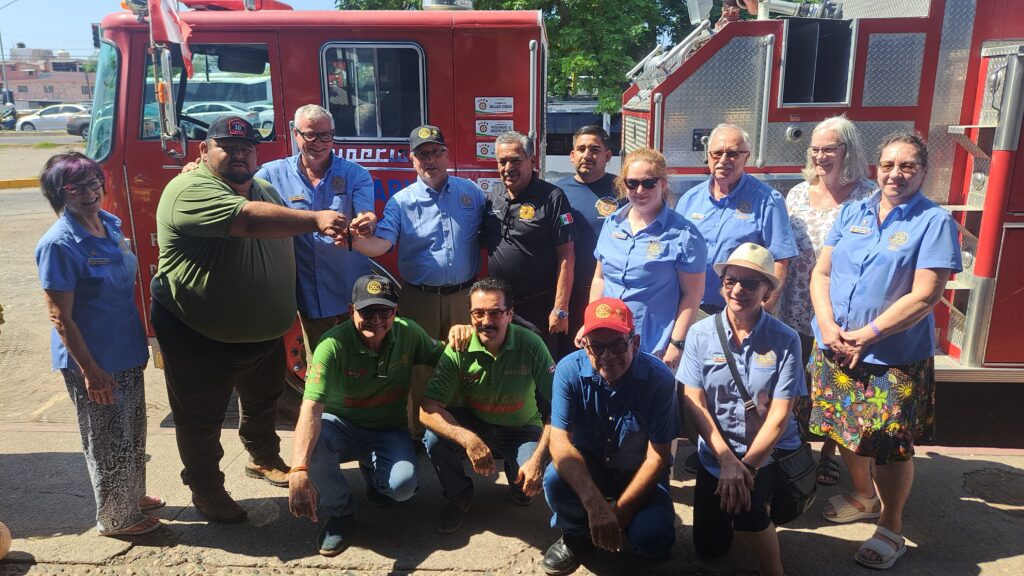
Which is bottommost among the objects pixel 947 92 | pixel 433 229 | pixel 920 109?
pixel 433 229

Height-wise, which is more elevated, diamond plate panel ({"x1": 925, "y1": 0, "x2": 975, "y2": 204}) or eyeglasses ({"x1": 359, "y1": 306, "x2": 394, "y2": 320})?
diamond plate panel ({"x1": 925, "y1": 0, "x2": 975, "y2": 204})

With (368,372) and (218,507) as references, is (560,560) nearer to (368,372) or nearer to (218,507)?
(368,372)

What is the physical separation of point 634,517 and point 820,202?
191 cm

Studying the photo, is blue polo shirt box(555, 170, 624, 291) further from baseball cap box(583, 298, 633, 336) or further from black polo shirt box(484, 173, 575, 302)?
baseball cap box(583, 298, 633, 336)

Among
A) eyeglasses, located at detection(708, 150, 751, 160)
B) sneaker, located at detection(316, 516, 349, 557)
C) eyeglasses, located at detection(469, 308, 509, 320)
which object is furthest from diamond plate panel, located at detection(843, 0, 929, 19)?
sneaker, located at detection(316, 516, 349, 557)

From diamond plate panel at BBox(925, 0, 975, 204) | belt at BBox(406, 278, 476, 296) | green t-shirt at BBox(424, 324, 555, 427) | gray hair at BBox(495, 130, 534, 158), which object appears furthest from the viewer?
diamond plate panel at BBox(925, 0, 975, 204)

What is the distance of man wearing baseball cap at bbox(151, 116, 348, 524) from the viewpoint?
2990 millimetres

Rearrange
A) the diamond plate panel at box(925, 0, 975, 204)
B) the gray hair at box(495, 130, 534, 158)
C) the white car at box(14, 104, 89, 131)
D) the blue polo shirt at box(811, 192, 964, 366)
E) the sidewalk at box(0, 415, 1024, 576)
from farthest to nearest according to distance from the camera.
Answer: the white car at box(14, 104, 89, 131), the diamond plate panel at box(925, 0, 975, 204), the gray hair at box(495, 130, 534, 158), the sidewalk at box(0, 415, 1024, 576), the blue polo shirt at box(811, 192, 964, 366)

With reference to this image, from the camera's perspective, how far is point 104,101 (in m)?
4.43

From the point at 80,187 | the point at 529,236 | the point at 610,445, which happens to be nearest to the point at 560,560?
the point at 610,445

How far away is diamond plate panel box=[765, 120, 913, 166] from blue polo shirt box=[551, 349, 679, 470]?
6.91 feet

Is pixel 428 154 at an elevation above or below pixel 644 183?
above

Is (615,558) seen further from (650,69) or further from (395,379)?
(650,69)

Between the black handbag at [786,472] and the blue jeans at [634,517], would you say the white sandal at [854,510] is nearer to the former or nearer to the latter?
the black handbag at [786,472]
